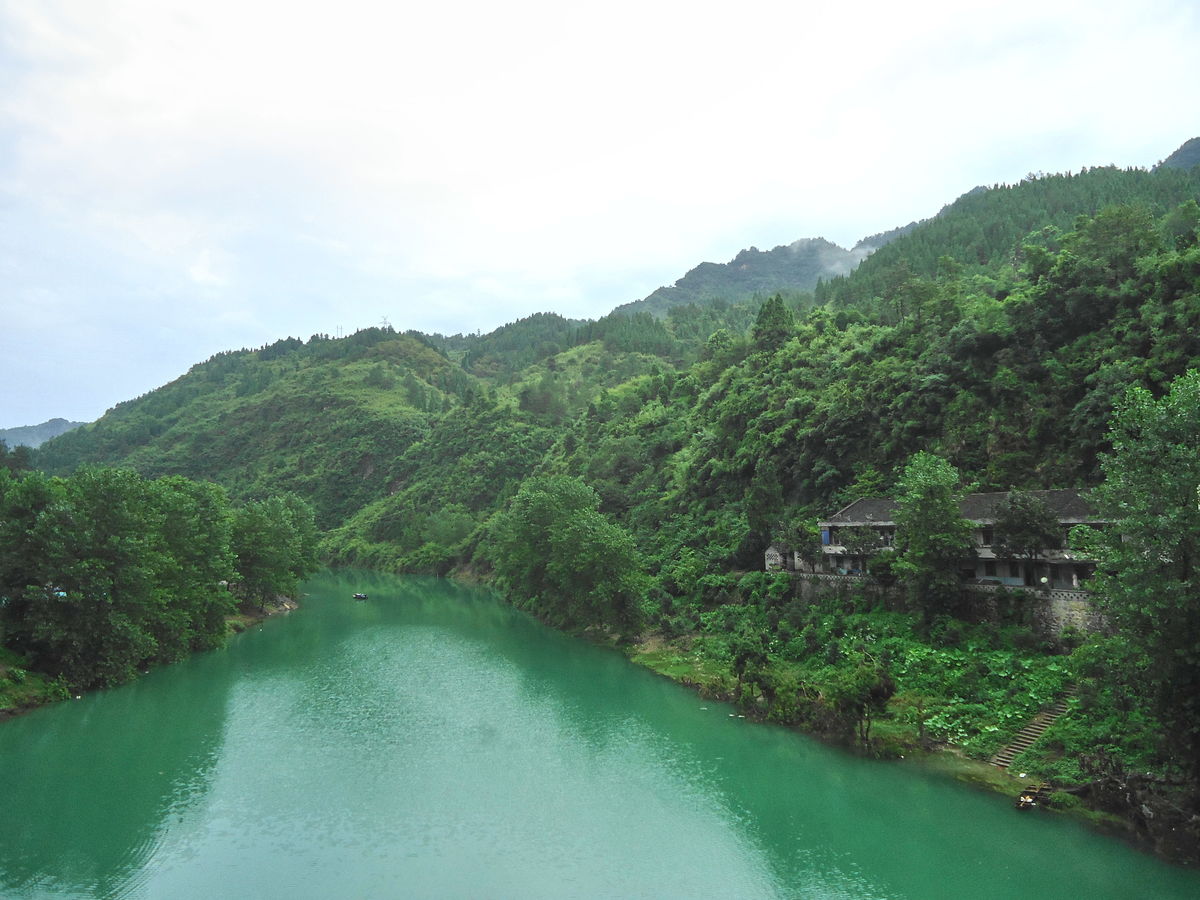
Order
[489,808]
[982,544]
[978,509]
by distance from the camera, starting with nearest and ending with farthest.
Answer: [489,808]
[982,544]
[978,509]

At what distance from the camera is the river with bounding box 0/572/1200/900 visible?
24.6m

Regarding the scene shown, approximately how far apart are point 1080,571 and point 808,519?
22.2 m

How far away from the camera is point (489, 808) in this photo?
101 ft

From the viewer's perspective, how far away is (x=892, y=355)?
224 feet

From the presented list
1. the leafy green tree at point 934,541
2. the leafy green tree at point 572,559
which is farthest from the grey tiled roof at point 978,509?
the leafy green tree at point 572,559

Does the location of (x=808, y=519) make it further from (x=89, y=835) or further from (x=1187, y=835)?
(x=89, y=835)

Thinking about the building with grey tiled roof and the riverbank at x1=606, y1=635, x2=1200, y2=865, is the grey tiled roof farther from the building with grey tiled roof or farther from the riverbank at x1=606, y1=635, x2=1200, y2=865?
the riverbank at x1=606, y1=635, x2=1200, y2=865

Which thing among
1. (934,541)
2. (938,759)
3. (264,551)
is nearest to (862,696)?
(938,759)

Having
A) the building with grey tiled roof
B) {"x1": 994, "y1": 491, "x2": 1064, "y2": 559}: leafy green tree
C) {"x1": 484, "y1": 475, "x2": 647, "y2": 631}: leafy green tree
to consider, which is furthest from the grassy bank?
{"x1": 484, "y1": 475, "x2": 647, "y2": 631}: leafy green tree

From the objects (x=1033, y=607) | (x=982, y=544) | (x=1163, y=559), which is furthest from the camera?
(x=982, y=544)

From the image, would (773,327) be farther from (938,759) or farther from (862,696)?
(938,759)

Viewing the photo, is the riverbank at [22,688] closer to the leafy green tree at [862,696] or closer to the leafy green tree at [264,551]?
the leafy green tree at [264,551]

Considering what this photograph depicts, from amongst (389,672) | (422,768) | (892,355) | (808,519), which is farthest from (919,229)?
(422,768)

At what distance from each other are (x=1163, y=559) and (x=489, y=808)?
27.0 meters
